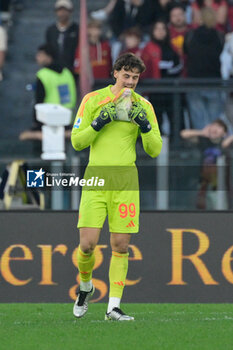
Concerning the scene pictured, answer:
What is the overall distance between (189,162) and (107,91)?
3.49m

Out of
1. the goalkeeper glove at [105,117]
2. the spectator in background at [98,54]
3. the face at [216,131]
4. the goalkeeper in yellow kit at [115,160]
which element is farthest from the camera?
the spectator in background at [98,54]

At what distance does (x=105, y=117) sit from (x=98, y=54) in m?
6.05

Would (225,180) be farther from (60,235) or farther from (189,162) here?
(60,235)

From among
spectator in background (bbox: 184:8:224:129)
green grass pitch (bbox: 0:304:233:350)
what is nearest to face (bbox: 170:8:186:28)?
spectator in background (bbox: 184:8:224:129)

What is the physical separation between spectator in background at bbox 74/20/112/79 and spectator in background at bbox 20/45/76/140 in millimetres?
383

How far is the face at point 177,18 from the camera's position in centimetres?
1285

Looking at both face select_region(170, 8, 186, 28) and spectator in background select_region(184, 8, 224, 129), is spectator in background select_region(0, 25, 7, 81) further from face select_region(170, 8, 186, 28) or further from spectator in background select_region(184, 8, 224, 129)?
spectator in background select_region(184, 8, 224, 129)

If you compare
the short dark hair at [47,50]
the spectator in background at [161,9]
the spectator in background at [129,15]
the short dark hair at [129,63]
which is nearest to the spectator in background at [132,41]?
the spectator in background at [129,15]

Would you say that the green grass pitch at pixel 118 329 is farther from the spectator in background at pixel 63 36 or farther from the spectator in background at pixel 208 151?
the spectator in background at pixel 63 36

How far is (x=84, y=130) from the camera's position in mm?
6586

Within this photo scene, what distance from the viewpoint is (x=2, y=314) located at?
7.41m

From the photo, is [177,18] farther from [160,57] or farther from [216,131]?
[216,131]

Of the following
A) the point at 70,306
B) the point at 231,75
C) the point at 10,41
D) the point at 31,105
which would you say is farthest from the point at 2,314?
the point at 10,41

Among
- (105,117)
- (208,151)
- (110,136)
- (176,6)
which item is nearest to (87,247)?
(110,136)
